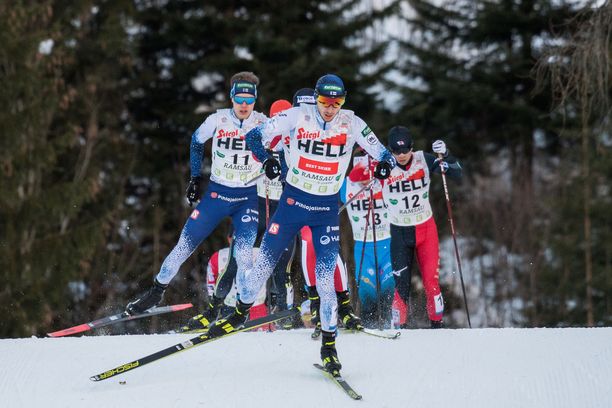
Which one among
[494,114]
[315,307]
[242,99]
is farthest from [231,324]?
[494,114]

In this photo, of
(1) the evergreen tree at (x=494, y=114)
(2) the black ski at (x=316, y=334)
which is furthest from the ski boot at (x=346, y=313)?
(1) the evergreen tree at (x=494, y=114)

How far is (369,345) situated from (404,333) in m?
0.58

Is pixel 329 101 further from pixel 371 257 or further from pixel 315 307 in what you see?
pixel 371 257

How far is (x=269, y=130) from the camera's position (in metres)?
6.52

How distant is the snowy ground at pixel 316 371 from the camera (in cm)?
606

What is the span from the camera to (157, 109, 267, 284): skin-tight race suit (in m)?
7.82

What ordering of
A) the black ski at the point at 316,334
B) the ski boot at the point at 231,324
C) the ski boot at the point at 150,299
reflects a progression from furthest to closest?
the ski boot at the point at 150,299 → the black ski at the point at 316,334 → the ski boot at the point at 231,324

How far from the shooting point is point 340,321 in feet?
27.6

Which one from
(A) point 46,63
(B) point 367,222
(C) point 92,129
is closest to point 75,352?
(B) point 367,222

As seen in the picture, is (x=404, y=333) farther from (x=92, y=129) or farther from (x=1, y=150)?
(x=92, y=129)

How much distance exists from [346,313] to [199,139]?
6.27ft

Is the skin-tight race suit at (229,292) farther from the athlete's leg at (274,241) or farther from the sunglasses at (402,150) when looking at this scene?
the athlete's leg at (274,241)

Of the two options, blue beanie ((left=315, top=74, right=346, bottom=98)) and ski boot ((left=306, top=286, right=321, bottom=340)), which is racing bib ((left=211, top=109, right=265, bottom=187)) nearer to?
ski boot ((left=306, top=286, right=321, bottom=340))

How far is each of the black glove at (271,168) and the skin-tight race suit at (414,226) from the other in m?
2.44
